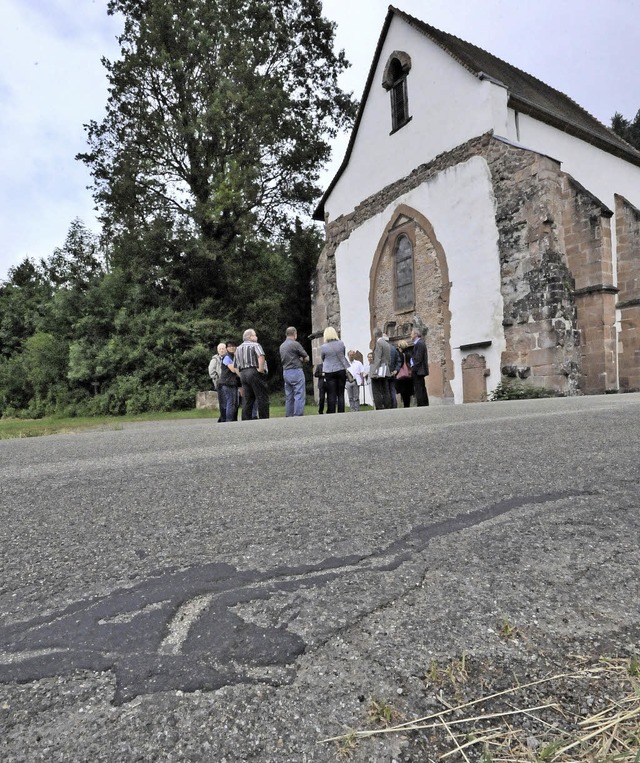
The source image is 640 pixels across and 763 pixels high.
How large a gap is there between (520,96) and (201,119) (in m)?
11.9

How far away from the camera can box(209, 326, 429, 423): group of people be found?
949 cm

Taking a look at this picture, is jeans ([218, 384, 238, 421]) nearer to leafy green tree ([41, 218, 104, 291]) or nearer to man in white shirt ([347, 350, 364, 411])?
man in white shirt ([347, 350, 364, 411])

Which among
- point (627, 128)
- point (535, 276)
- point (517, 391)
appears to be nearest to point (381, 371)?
point (517, 391)

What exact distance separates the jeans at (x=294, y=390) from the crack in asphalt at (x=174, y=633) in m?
8.48

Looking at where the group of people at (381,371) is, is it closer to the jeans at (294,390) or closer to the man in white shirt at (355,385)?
the jeans at (294,390)

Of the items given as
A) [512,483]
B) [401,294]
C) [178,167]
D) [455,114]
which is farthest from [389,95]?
[512,483]

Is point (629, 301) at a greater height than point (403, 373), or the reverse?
point (629, 301)

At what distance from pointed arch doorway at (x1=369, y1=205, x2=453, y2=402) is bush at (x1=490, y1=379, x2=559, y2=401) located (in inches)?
77.7

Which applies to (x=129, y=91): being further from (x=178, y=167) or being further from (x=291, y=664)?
(x=291, y=664)

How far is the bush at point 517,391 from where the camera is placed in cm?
1360

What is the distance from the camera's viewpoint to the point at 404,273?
18391 mm

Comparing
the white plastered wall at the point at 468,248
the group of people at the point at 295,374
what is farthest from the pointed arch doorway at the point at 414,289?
the group of people at the point at 295,374

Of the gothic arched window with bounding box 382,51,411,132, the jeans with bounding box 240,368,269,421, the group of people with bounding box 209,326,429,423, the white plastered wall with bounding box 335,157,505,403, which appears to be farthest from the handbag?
the gothic arched window with bounding box 382,51,411,132

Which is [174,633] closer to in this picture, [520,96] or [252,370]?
[252,370]
